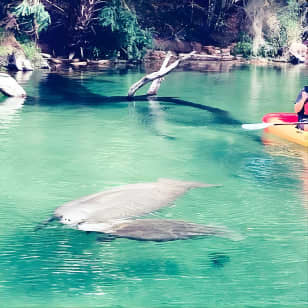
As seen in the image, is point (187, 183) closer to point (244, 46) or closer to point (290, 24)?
point (290, 24)

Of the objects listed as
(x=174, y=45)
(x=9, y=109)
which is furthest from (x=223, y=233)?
(x=174, y=45)

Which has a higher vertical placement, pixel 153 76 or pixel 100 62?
pixel 153 76

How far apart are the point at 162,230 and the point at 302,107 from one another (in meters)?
5.95

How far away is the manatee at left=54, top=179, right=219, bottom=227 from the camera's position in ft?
25.8

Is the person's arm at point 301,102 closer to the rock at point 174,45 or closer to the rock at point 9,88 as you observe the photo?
the rock at point 9,88

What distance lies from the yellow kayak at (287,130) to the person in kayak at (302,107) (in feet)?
0.42

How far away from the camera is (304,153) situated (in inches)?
466

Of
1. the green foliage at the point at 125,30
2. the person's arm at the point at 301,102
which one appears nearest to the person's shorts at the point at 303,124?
the person's arm at the point at 301,102

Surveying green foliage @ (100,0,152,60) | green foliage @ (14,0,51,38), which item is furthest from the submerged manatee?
green foliage @ (100,0,152,60)

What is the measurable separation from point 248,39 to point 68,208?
21.8 metres

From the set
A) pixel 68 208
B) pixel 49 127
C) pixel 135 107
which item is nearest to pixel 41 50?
pixel 135 107

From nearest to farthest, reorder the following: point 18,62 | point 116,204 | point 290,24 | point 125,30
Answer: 1. point 116,204
2. point 18,62
3. point 125,30
4. point 290,24

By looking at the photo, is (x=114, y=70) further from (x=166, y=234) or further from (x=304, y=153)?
(x=166, y=234)

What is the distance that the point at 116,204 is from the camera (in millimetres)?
8227
